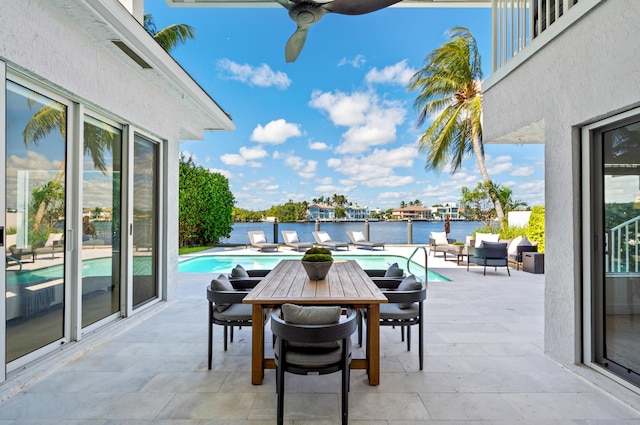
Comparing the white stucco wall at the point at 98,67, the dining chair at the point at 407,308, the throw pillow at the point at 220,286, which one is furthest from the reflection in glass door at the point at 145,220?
the dining chair at the point at 407,308

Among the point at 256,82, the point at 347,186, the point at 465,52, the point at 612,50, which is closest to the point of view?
the point at 612,50

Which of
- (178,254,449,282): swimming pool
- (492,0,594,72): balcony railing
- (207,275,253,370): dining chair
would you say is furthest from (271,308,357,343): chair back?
(178,254,449,282): swimming pool

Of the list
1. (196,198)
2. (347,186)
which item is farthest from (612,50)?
(347,186)

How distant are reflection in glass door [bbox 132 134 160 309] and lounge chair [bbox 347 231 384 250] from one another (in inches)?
347

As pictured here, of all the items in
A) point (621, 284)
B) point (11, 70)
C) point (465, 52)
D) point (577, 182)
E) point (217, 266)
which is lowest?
point (217, 266)

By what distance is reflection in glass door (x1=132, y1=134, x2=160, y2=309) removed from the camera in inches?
177

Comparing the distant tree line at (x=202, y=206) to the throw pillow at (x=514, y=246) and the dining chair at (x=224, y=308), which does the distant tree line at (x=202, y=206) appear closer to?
the throw pillow at (x=514, y=246)

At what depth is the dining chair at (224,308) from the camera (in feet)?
9.33

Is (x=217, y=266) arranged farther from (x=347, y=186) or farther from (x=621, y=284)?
(x=347, y=186)

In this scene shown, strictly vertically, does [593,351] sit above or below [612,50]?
below

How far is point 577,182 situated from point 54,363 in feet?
15.0

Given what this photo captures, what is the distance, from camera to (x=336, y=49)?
21.1 metres

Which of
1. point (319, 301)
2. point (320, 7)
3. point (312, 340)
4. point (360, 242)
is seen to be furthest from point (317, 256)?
point (360, 242)

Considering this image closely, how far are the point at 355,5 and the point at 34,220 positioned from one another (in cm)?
331
